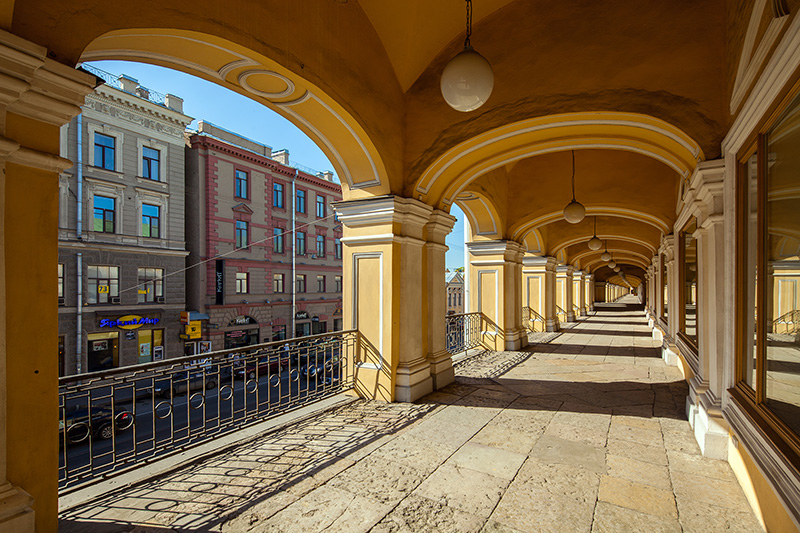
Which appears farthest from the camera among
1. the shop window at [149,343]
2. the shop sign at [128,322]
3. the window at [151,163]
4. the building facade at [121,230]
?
the window at [151,163]

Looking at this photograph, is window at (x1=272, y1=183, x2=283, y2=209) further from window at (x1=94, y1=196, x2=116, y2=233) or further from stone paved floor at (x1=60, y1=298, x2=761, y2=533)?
stone paved floor at (x1=60, y1=298, x2=761, y2=533)

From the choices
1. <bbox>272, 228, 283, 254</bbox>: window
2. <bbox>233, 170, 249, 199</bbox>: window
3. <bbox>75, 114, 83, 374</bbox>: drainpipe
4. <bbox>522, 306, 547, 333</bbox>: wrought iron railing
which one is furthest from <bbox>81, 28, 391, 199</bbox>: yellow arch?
<bbox>272, 228, 283, 254</bbox>: window

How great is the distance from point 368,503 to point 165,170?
56.2 ft

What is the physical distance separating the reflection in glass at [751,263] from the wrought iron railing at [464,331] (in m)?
A: 4.92

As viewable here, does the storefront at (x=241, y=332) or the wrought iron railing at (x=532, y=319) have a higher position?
the wrought iron railing at (x=532, y=319)

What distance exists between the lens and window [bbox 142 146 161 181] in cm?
1548

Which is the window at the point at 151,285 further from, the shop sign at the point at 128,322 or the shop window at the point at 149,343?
the shop window at the point at 149,343

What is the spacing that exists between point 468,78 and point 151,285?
16.5m

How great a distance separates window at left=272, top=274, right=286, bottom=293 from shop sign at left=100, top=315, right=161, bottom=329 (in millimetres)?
5787

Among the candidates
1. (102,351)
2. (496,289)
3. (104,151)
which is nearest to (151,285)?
(102,351)

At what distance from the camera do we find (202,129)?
18.2 meters

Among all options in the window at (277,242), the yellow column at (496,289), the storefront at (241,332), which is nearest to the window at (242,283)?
the storefront at (241,332)

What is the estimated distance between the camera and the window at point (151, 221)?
51.1ft

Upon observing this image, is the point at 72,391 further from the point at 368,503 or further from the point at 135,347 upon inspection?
the point at 135,347
